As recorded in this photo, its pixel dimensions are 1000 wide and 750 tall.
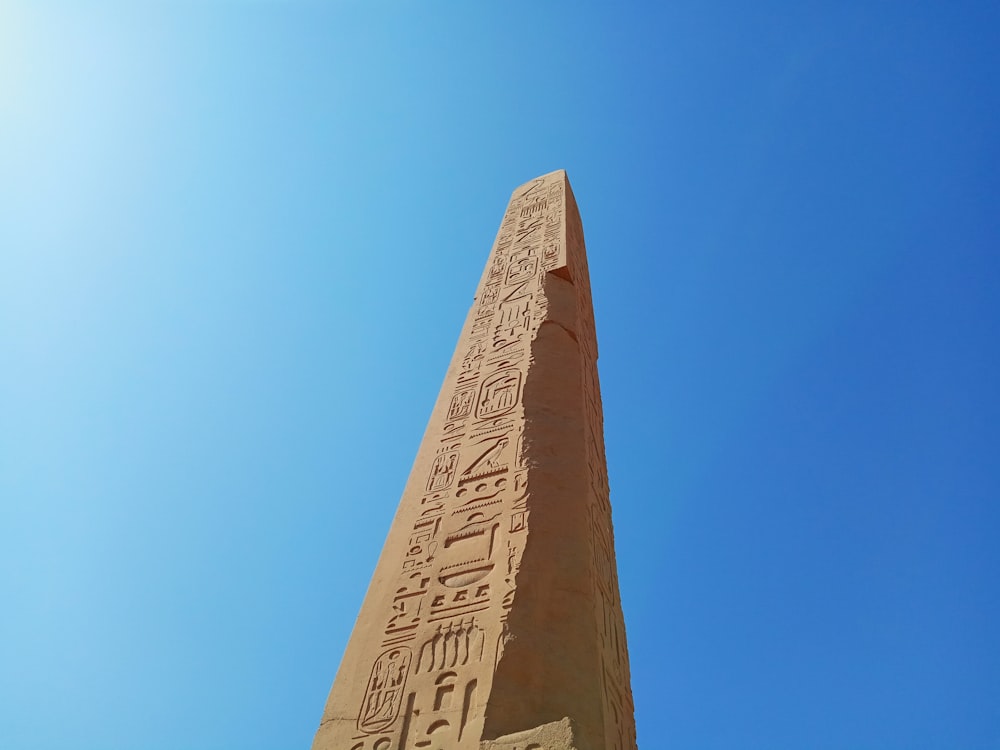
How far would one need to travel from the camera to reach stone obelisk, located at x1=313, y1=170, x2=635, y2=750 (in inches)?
121

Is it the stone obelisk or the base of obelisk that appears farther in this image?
the stone obelisk

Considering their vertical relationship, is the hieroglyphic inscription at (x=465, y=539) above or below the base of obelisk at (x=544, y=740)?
above

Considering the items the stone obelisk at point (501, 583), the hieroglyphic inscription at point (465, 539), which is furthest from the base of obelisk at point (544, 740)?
the hieroglyphic inscription at point (465, 539)

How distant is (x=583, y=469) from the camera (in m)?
4.25

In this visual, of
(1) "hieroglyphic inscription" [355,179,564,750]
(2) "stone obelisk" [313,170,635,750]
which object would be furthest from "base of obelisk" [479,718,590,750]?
(1) "hieroglyphic inscription" [355,179,564,750]

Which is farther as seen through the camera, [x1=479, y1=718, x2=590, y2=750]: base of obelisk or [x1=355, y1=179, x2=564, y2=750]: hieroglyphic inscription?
[x1=355, y1=179, x2=564, y2=750]: hieroglyphic inscription

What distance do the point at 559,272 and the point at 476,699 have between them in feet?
12.4

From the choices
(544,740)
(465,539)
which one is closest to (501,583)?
(465,539)

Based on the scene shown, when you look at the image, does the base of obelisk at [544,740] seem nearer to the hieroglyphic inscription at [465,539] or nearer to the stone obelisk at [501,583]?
the stone obelisk at [501,583]

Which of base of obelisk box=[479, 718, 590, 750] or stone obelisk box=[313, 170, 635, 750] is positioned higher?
stone obelisk box=[313, 170, 635, 750]

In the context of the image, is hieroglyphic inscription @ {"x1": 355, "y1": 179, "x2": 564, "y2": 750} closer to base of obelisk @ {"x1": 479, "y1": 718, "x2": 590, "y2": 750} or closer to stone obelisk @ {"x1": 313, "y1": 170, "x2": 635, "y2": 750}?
stone obelisk @ {"x1": 313, "y1": 170, "x2": 635, "y2": 750}

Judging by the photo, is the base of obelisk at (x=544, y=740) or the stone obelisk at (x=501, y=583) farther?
the stone obelisk at (x=501, y=583)

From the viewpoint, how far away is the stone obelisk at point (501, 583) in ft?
10.1

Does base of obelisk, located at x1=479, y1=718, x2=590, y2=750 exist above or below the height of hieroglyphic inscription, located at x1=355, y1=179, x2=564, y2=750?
below
